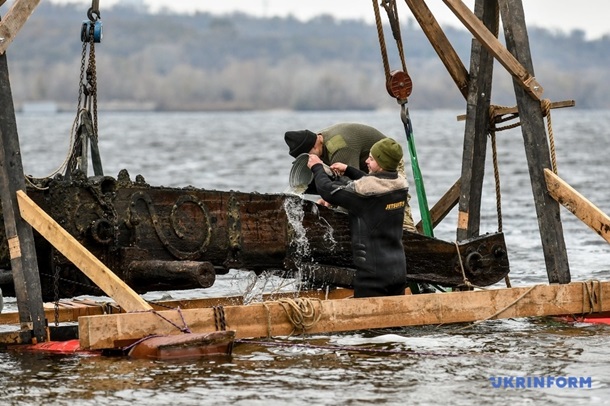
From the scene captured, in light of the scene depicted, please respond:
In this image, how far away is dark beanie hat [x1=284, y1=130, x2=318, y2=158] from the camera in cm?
1253

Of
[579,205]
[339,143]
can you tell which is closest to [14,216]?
[339,143]

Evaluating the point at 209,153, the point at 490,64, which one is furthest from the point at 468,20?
the point at 209,153

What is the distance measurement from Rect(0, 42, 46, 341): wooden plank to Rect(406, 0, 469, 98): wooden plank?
13.3ft

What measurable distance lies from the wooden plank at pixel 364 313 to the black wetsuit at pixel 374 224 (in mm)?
401

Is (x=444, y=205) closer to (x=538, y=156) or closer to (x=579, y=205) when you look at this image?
(x=538, y=156)

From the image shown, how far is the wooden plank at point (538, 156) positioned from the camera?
41.8ft

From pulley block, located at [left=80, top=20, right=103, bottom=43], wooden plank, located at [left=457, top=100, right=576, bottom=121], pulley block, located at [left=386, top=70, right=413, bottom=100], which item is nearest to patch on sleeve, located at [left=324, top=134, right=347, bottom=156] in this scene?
pulley block, located at [left=386, top=70, right=413, bottom=100]

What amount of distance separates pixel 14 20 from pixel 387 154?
3.17 meters

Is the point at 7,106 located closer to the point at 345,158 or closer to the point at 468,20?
the point at 345,158

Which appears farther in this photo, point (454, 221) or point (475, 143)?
point (454, 221)

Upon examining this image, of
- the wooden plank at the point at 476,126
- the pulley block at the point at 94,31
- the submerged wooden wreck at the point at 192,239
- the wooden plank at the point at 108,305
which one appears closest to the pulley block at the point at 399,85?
the wooden plank at the point at 476,126

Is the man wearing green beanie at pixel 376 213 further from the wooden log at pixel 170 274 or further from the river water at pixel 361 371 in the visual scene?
the wooden log at pixel 170 274

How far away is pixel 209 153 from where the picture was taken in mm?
60500

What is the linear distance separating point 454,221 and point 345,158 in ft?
43.2
